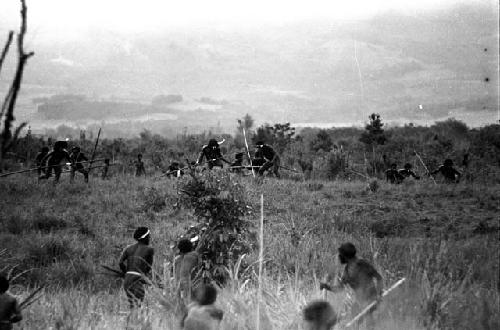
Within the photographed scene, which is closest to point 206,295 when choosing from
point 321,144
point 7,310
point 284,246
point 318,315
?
point 318,315

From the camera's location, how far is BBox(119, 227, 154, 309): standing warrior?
6422mm

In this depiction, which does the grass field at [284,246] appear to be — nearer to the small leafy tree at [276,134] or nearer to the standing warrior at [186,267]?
the standing warrior at [186,267]

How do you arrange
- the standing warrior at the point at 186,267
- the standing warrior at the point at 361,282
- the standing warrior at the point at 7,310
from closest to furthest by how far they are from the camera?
the standing warrior at the point at 7,310
the standing warrior at the point at 361,282
the standing warrior at the point at 186,267

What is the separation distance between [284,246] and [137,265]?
368cm

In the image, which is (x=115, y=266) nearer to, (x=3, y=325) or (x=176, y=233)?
(x=176, y=233)

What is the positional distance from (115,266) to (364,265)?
249 inches

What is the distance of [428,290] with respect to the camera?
215 inches

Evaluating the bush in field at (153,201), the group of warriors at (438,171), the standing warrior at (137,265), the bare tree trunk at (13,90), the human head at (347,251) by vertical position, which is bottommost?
the bush in field at (153,201)

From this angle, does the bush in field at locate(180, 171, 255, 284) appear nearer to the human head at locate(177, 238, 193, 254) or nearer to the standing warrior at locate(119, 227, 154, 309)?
the standing warrior at locate(119, 227, 154, 309)

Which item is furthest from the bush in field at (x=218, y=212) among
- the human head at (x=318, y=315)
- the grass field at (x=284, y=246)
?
the human head at (x=318, y=315)

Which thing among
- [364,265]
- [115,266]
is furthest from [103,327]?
[115,266]

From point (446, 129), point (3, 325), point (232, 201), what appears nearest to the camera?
point (3, 325)

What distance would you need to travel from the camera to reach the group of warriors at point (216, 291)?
14.1 ft

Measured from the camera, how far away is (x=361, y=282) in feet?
16.4
